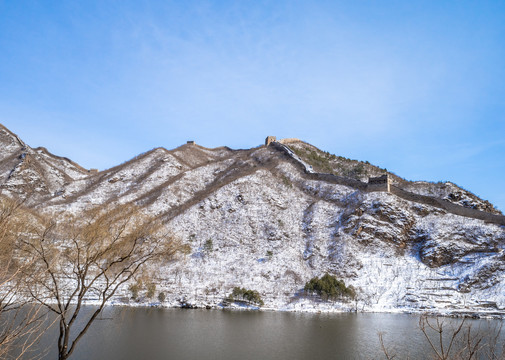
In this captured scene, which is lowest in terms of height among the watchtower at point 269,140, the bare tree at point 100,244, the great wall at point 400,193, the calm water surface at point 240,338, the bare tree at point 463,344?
the calm water surface at point 240,338

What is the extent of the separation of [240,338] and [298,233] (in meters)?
45.2

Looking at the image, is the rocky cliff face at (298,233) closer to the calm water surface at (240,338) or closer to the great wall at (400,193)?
the great wall at (400,193)

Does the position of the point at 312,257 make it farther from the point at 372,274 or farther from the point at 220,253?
the point at 220,253

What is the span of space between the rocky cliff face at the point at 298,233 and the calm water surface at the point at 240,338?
12391 mm

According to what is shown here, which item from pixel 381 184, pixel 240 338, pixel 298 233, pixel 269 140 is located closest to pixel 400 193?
pixel 381 184

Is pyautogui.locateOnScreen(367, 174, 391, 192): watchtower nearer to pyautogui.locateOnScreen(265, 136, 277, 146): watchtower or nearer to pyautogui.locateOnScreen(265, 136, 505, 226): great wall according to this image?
pyautogui.locateOnScreen(265, 136, 505, 226): great wall

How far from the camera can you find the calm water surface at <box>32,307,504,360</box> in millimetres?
29688

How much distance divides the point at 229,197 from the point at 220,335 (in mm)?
52593

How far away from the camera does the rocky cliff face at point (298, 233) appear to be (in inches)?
2394

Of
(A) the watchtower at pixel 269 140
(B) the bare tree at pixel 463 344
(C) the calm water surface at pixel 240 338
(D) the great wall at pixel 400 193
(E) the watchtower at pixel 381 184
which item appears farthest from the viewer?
(A) the watchtower at pixel 269 140

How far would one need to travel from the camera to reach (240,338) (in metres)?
35.2

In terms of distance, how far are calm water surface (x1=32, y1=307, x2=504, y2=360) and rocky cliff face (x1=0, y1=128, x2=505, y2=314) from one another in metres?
12.4

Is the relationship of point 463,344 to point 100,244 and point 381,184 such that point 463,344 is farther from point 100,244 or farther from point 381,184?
point 381,184

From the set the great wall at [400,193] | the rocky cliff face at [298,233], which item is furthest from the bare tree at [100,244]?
the great wall at [400,193]
